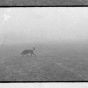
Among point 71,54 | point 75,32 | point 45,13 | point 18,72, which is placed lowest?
point 18,72

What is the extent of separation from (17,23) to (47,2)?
1.04 feet

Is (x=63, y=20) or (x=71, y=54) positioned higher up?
(x=63, y=20)

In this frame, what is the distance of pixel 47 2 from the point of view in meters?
1.90

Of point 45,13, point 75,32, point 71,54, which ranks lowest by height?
point 71,54

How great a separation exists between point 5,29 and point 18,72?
1.25 ft

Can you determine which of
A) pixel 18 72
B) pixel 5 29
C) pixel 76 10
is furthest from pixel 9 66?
pixel 76 10

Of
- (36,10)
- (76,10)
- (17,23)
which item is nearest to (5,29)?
(17,23)

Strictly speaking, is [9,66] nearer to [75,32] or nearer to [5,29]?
[5,29]

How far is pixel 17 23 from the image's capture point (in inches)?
77.6

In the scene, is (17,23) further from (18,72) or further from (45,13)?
(18,72)

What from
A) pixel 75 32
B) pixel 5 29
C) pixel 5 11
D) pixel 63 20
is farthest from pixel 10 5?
pixel 75 32

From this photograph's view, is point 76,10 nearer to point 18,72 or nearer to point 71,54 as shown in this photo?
point 71,54

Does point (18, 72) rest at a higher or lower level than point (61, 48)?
lower

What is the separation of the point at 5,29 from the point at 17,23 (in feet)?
0.38
